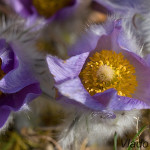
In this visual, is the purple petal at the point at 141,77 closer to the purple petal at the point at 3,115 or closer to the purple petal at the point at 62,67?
the purple petal at the point at 62,67

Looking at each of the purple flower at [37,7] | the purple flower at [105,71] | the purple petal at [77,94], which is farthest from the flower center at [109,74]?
the purple flower at [37,7]

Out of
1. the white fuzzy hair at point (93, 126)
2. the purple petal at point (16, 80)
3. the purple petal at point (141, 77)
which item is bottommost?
the white fuzzy hair at point (93, 126)

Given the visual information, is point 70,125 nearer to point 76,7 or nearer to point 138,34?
point 138,34

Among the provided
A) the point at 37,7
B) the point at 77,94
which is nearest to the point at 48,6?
the point at 37,7

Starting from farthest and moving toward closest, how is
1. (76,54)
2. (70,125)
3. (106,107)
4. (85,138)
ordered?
(85,138) < (70,125) < (76,54) < (106,107)

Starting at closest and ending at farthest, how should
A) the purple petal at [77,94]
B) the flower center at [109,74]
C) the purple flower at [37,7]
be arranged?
1. the purple petal at [77,94]
2. the flower center at [109,74]
3. the purple flower at [37,7]

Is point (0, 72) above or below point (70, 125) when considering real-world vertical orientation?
above

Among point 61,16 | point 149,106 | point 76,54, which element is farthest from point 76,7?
point 149,106
